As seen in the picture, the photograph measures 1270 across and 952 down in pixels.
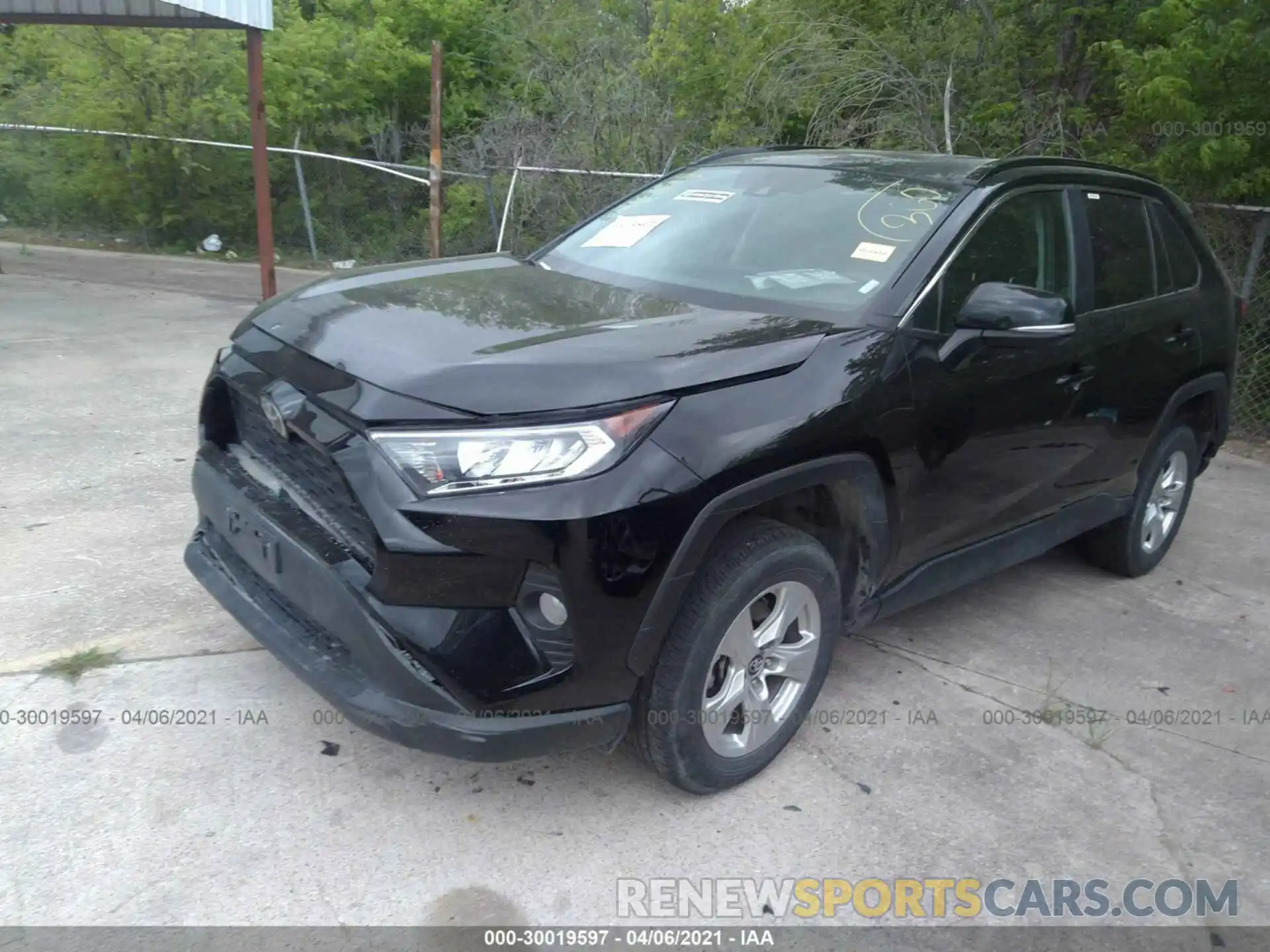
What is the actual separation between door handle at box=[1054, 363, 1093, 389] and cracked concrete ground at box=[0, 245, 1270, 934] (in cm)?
106

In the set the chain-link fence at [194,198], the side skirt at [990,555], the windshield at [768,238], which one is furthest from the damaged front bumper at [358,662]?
the chain-link fence at [194,198]

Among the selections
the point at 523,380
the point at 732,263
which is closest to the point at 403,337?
the point at 523,380

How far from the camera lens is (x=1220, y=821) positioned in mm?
3297

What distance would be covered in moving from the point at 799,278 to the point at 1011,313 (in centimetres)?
68

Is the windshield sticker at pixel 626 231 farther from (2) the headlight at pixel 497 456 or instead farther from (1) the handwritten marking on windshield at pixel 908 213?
(2) the headlight at pixel 497 456

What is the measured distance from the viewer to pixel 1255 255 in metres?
7.48

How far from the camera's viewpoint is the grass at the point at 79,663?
Answer: 360 cm

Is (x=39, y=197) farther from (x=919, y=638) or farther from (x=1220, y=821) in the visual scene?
(x=1220, y=821)

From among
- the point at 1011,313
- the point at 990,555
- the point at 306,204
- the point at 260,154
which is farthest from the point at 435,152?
the point at 1011,313

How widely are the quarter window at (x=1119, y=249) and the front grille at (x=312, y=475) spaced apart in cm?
A: 292

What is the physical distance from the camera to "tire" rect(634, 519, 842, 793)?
287 cm

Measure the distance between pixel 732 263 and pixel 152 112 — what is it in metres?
14.2

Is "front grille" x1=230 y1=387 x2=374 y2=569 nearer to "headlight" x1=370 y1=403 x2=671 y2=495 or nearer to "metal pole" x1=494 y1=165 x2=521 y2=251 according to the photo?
"headlight" x1=370 y1=403 x2=671 y2=495

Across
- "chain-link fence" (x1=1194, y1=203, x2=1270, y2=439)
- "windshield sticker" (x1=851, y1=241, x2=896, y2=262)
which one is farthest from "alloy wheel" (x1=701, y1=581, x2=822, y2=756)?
"chain-link fence" (x1=1194, y1=203, x2=1270, y2=439)
